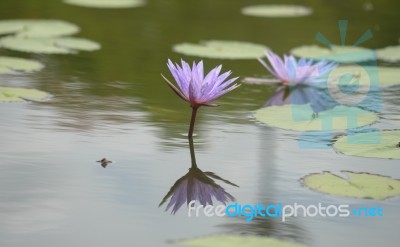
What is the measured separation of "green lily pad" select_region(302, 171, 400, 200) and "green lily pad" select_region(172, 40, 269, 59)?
1.24m

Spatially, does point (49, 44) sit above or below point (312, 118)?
above

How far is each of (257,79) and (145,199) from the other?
118 centimetres

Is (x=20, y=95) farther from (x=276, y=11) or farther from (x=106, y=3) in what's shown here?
(x=276, y=11)

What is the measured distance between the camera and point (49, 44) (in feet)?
9.96

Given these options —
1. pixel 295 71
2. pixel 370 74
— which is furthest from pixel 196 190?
pixel 370 74

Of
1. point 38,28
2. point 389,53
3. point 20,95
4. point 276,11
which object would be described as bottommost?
point 20,95

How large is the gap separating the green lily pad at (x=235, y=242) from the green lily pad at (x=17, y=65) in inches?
54.5

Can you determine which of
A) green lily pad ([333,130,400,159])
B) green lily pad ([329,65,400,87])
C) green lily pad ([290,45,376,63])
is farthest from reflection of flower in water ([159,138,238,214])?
green lily pad ([290,45,376,63])

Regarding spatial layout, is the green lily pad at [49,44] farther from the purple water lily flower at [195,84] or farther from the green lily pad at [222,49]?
the purple water lily flower at [195,84]

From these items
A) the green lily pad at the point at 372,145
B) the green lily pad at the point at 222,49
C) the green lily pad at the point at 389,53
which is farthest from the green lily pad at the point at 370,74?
the green lily pad at the point at 372,145

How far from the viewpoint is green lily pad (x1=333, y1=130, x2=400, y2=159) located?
1.98 meters

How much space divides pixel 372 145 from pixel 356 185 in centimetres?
29

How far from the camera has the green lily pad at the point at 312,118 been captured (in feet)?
7.18

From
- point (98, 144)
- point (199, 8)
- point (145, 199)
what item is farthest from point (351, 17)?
point (145, 199)
